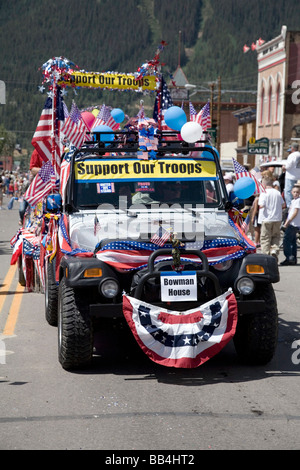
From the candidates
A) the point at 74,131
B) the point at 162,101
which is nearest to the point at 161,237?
the point at 74,131

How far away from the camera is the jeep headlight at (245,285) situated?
6559 mm

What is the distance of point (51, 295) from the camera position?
8.52m

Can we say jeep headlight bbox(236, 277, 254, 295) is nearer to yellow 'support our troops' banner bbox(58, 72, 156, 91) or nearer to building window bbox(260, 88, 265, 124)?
yellow 'support our troops' banner bbox(58, 72, 156, 91)

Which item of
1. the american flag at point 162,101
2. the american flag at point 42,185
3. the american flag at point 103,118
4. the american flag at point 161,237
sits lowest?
the american flag at point 161,237

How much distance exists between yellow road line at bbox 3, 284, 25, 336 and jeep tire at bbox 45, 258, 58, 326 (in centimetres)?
46

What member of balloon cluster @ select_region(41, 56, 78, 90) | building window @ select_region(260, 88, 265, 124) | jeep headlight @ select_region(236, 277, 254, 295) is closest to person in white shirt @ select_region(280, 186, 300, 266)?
balloon cluster @ select_region(41, 56, 78, 90)

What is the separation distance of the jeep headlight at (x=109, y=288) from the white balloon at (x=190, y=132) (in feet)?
8.64

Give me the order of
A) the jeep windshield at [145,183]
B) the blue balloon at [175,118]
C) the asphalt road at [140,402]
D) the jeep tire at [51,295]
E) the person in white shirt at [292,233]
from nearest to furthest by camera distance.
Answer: the asphalt road at [140,402], the jeep windshield at [145,183], the jeep tire at [51,295], the blue balloon at [175,118], the person in white shirt at [292,233]

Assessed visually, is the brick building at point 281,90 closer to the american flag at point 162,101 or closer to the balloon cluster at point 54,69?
the american flag at point 162,101

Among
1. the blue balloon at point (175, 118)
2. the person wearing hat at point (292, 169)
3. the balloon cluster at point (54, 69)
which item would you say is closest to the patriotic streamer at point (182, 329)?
the blue balloon at point (175, 118)

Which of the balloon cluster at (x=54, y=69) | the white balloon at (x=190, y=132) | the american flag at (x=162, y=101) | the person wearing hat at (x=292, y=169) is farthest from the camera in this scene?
the person wearing hat at (x=292, y=169)

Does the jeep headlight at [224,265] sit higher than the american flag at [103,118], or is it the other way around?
the american flag at [103,118]

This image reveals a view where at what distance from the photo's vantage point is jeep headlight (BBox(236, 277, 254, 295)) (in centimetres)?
656

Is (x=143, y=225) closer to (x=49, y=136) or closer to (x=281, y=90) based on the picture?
(x=49, y=136)
